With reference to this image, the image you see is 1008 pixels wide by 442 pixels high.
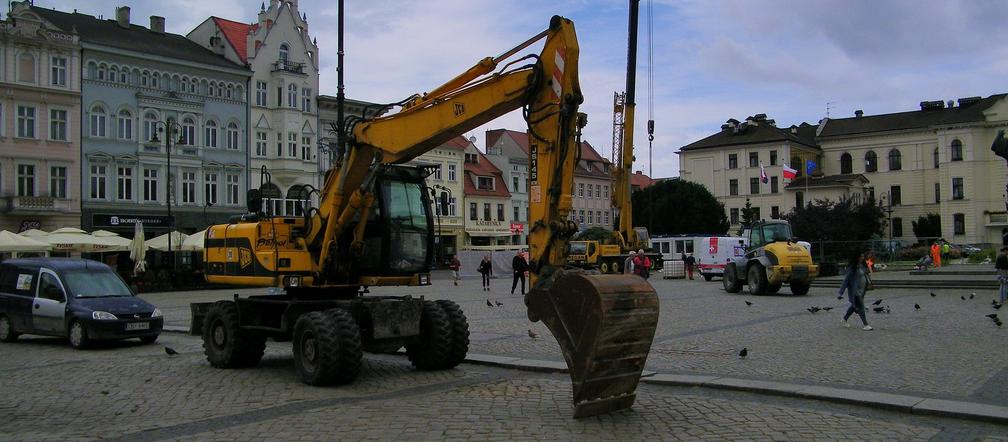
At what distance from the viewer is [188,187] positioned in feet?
172

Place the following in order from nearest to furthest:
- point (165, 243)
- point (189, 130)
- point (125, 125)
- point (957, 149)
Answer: point (165, 243) → point (125, 125) → point (189, 130) → point (957, 149)

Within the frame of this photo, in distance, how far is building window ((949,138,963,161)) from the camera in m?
88.6

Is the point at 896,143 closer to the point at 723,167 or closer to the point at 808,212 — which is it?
the point at 723,167

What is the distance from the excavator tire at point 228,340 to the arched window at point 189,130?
4236cm

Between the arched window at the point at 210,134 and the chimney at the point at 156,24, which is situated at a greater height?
the chimney at the point at 156,24

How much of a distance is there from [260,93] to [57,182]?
1453cm

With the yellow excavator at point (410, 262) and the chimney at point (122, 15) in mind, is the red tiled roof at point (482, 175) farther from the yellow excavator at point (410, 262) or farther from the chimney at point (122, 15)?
the yellow excavator at point (410, 262)

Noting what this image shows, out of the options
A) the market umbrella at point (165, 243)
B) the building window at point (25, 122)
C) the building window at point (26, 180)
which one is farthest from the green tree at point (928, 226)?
the building window at point (25, 122)

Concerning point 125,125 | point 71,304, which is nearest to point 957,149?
point 125,125

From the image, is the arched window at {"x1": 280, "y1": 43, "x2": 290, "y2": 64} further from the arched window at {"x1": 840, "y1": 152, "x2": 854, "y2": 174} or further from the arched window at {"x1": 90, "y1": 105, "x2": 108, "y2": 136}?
the arched window at {"x1": 840, "y1": 152, "x2": 854, "y2": 174}

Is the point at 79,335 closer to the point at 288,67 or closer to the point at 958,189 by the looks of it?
the point at 288,67

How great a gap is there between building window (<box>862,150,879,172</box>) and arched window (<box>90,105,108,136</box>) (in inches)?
3187

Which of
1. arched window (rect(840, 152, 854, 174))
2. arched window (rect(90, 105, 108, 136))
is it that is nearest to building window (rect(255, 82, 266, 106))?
arched window (rect(90, 105, 108, 136))

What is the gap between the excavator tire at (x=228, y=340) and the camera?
41.8 feet
